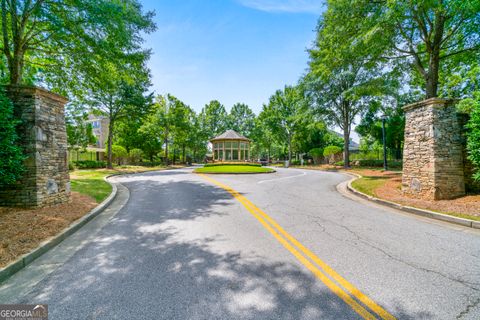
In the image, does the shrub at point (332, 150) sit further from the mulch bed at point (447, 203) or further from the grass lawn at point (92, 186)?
the grass lawn at point (92, 186)

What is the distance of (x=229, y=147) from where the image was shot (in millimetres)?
32719

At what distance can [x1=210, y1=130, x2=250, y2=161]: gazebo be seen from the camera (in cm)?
3262

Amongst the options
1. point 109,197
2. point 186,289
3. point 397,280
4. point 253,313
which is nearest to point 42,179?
point 109,197

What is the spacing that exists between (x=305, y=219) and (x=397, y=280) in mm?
2562

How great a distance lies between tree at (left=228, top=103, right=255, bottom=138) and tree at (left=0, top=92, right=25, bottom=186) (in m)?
49.1

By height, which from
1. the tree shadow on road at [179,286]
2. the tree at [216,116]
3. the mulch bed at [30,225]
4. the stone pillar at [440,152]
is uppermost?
the tree at [216,116]

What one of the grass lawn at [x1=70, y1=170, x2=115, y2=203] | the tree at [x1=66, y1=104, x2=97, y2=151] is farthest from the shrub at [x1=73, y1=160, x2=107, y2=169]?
the grass lawn at [x1=70, y1=170, x2=115, y2=203]

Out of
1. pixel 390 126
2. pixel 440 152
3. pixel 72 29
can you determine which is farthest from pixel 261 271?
pixel 390 126

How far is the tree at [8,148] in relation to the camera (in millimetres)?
4676

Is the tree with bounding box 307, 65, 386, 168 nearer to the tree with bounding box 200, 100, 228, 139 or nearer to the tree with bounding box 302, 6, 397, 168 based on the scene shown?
the tree with bounding box 302, 6, 397, 168

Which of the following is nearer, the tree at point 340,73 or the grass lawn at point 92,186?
the grass lawn at point 92,186

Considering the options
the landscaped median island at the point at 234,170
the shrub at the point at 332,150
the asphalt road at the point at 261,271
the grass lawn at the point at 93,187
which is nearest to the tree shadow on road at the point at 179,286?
the asphalt road at the point at 261,271

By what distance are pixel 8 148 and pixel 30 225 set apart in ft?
6.31

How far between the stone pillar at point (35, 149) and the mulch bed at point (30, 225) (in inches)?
13.0
